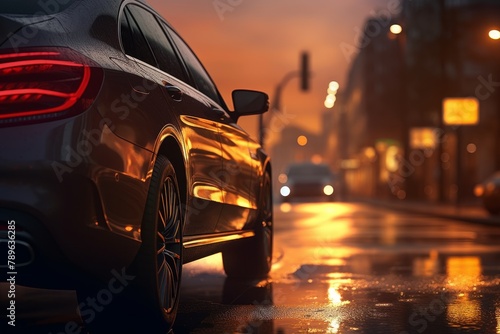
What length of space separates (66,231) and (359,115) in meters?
108

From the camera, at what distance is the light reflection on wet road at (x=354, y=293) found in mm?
6223

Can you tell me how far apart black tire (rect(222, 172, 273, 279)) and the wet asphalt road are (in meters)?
0.13

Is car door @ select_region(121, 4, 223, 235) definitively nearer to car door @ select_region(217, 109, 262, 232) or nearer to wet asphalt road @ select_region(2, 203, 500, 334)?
car door @ select_region(217, 109, 262, 232)

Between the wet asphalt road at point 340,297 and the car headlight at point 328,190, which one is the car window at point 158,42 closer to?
the wet asphalt road at point 340,297

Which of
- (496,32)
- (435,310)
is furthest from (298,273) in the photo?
(496,32)

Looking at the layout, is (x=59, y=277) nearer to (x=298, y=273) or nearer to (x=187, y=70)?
(x=187, y=70)

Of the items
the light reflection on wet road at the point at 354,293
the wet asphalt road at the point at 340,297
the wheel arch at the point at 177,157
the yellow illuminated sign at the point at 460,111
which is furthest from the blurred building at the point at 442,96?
the wheel arch at the point at 177,157

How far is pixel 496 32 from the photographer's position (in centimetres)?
2859

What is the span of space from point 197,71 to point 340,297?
6.18 feet

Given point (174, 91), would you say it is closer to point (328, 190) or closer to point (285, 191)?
point (285, 191)

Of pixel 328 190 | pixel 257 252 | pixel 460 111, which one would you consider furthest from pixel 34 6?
pixel 328 190

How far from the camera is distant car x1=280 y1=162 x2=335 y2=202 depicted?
41.4 metres

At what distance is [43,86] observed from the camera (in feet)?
14.6

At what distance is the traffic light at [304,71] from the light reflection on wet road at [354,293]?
27.1 m
